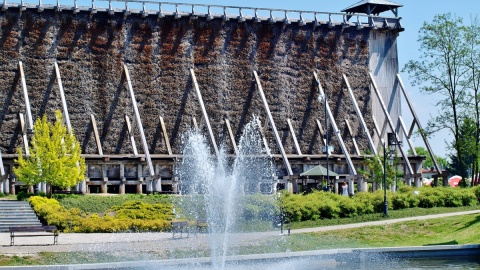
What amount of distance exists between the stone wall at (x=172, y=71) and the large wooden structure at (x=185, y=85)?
6 cm

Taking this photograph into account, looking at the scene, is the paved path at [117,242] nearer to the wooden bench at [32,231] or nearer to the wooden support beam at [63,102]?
the wooden bench at [32,231]

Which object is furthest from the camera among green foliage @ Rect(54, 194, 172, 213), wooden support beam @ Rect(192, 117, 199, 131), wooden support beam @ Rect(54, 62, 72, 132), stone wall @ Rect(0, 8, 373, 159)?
wooden support beam @ Rect(192, 117, 199, 131)

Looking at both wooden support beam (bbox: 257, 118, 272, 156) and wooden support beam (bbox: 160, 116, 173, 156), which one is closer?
wooden support beam (bbox: 160, 116, 173, 156)

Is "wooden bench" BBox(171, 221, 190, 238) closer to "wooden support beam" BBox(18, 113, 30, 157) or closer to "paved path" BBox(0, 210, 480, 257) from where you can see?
"paved path" BBox(0, 210, 480, 257)

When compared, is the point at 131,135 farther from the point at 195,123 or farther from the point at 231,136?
the point at 231,136

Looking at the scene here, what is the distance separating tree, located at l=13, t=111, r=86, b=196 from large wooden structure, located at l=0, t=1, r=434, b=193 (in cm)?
266

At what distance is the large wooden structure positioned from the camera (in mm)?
46969

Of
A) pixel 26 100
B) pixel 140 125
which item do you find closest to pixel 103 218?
pixel 26 100

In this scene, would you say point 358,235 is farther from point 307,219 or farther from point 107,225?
point 107,225

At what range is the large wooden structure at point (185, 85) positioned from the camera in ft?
154

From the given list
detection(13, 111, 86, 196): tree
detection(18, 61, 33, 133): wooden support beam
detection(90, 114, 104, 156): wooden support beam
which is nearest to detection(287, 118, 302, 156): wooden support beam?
detection(90, 114, 104, 156): wooden support beam

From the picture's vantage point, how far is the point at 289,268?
2353 cm

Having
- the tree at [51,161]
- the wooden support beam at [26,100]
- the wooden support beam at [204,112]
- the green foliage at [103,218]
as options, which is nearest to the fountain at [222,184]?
the wooden support beam at [204,112]

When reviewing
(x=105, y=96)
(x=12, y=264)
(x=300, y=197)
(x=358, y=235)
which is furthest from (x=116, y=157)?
(x=12, y=264)
